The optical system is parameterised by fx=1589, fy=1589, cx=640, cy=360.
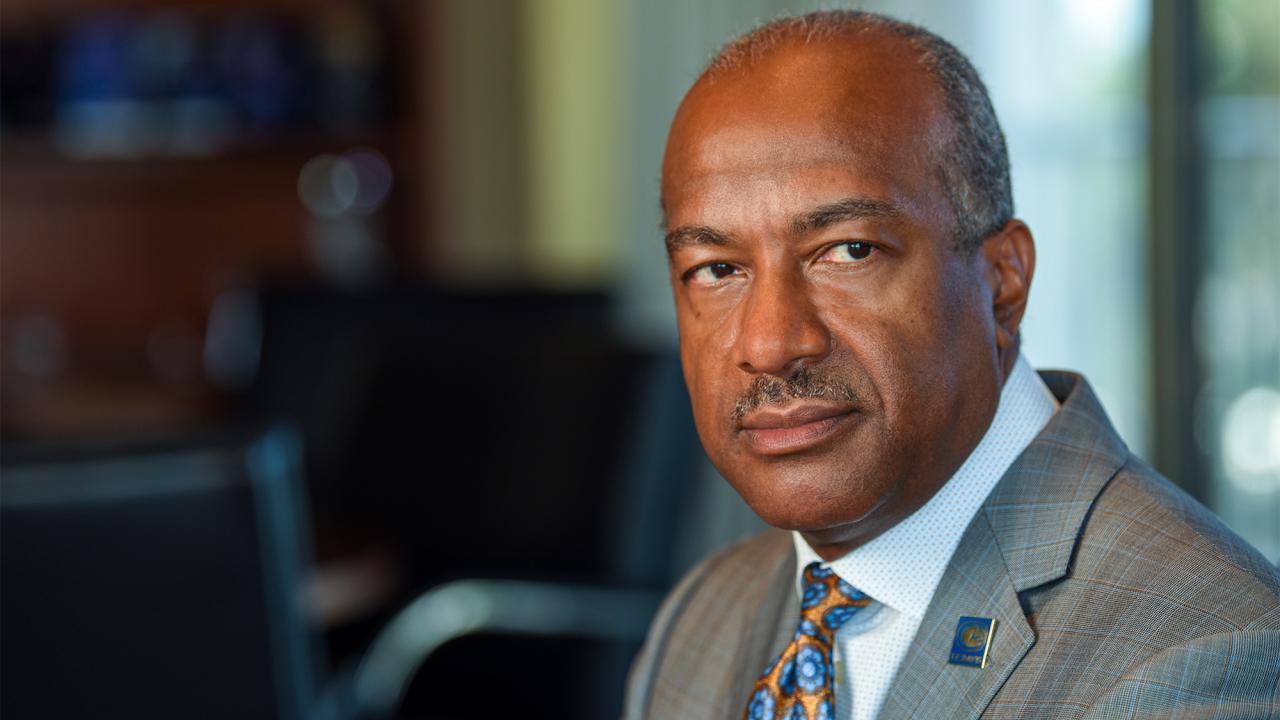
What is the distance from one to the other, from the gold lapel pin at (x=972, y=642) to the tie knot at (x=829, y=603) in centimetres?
8

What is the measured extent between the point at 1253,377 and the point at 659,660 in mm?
1562

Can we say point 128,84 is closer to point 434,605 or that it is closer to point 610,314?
point 610,314

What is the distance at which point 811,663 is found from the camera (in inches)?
42.9

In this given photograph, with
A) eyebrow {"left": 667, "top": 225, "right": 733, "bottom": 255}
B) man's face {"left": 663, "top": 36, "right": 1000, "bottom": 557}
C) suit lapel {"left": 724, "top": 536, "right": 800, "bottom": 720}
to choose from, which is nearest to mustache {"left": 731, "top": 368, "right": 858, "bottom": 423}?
man's face {"left": 663, "top": 36, "right": 1000, "bottom": 557}

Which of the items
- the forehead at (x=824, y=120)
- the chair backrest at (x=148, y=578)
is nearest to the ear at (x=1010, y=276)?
the forehead at (x=824, y=120)

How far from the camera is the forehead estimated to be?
1.03 metres

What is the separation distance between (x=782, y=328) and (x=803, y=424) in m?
0.07

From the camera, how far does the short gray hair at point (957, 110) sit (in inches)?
42.2

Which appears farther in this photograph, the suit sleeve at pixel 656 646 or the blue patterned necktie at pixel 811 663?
the suit sleeve at pixel 656 646

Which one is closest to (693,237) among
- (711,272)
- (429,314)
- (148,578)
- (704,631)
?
(711,272)

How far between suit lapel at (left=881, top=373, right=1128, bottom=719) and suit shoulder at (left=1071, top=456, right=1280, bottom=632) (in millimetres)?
15

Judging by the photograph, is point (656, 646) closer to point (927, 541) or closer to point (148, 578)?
point (927, 541)

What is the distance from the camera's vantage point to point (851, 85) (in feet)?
3.44

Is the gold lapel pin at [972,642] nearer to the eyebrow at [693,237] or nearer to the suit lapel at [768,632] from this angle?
the suit lapel at [768,632]
